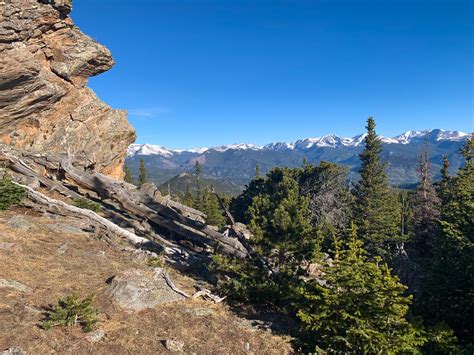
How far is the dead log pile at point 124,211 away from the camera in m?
20.2

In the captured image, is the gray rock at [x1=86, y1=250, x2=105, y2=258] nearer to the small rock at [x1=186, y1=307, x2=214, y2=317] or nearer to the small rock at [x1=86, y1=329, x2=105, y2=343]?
the small rock at [x1=186, y1=307, x2=214, y2=317]

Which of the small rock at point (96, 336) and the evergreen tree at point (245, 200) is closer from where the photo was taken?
the small rock at point (96, 336)

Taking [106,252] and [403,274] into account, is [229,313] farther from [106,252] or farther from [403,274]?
[403,274]

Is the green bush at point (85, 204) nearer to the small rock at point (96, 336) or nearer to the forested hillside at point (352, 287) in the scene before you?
the forested hillside at point (352, 287)

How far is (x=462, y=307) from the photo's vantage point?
13.3m

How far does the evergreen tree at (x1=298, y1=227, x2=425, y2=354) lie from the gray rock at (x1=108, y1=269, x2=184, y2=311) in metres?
5.43

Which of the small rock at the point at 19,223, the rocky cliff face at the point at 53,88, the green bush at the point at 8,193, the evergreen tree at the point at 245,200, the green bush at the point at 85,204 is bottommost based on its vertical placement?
the evergreen tree at the point at 245,200

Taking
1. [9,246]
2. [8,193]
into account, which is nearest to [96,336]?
[9,246]

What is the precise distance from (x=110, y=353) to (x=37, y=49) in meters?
30.9

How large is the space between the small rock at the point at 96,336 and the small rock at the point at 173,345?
1841 millimetres

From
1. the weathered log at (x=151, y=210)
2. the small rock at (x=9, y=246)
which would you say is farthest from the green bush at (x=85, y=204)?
the small rock at (x=9, y=246)

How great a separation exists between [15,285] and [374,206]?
4255 cm

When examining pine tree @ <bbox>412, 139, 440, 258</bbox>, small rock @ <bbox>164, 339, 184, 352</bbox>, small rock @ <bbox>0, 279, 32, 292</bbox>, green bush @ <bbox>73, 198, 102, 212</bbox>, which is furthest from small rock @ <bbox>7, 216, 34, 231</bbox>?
pine tree @ <bbox>412, 139, 440, 258</bbox>

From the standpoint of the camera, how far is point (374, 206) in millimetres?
45438
